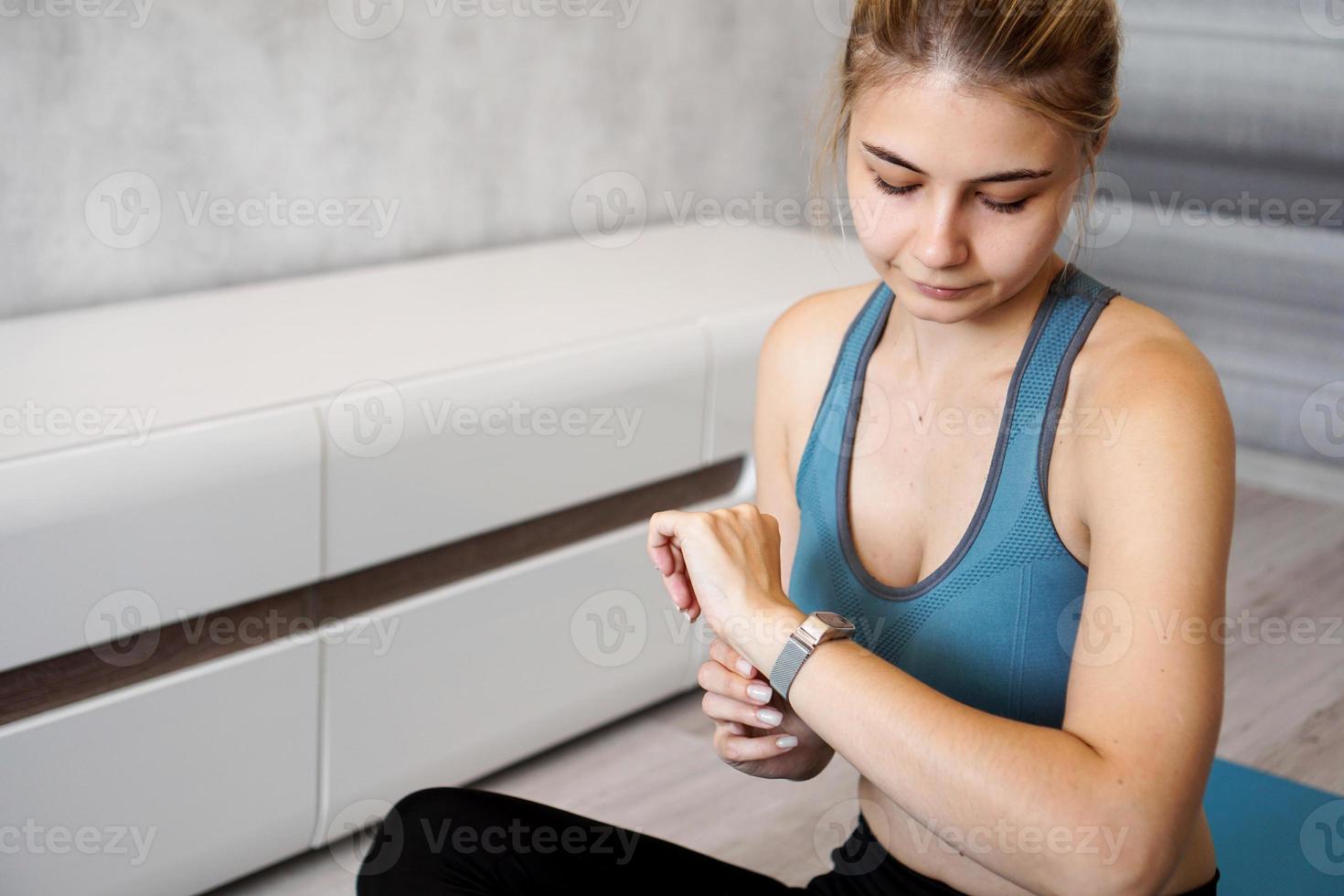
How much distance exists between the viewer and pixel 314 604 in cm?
169

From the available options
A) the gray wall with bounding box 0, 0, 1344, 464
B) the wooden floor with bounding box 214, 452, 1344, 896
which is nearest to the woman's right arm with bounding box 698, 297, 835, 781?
the gray wall with bounding box 0, 0, 1344, 464

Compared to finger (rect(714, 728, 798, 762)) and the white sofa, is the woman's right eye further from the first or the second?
the white sofa

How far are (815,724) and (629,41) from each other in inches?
76.6

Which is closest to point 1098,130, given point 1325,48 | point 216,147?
point 216,147

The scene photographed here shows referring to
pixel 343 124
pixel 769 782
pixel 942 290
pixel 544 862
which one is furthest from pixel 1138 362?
pixel 343 124

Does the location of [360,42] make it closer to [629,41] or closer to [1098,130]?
[629,41]

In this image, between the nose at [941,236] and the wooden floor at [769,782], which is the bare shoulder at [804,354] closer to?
the nose at [941,236]

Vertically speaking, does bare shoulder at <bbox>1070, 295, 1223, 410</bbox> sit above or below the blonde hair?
below

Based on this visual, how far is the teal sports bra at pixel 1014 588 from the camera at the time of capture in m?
1.04

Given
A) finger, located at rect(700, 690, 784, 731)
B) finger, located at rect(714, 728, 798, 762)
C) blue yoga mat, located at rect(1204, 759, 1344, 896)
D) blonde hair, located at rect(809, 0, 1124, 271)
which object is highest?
blonde hair, located at rect(809, 0, 1124, 271)

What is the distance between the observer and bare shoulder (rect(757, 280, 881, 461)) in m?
1.25

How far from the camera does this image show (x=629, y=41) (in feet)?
8.68

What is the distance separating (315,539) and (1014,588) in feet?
2.92

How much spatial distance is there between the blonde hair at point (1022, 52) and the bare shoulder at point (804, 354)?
10.5 inches
